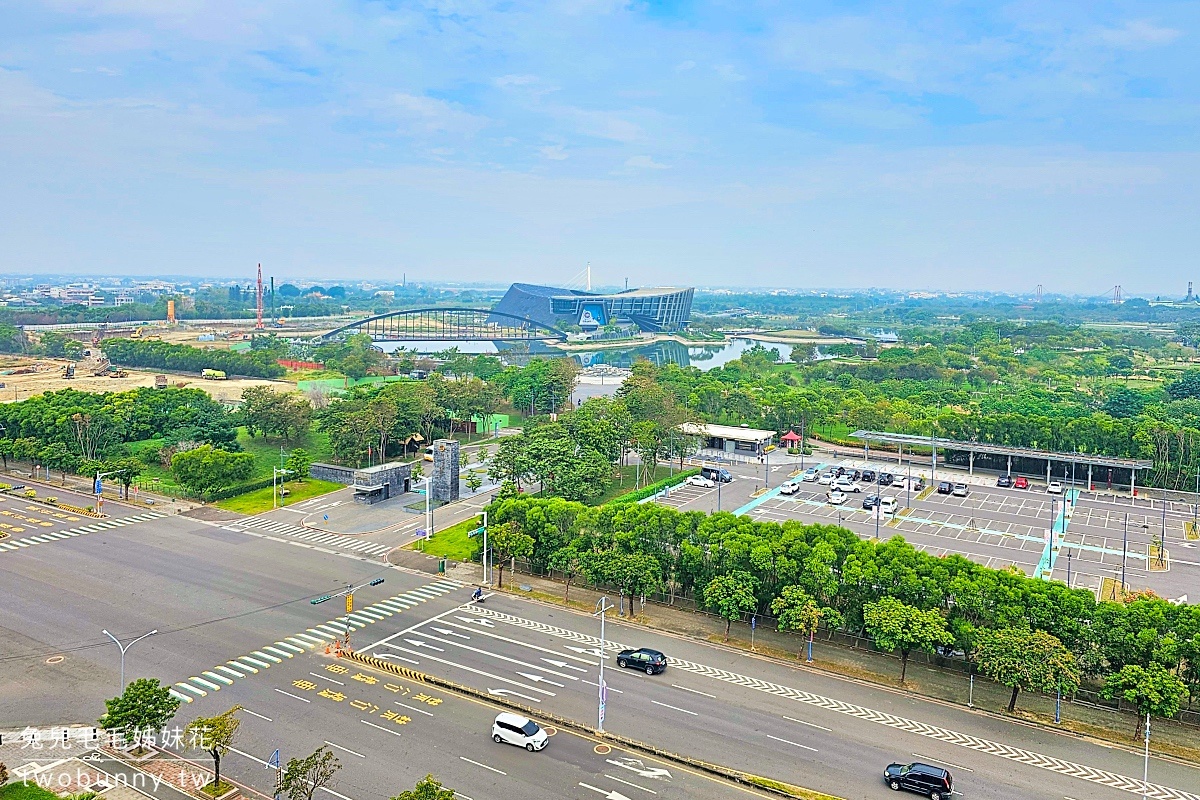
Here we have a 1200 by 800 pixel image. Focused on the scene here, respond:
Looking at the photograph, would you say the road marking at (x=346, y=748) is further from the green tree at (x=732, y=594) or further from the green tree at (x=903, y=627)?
the green tree at (x=903, y=627)

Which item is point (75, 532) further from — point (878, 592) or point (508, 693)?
point (878, 592)

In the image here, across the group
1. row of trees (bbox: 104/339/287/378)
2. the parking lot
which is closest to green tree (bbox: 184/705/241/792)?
the parking lot

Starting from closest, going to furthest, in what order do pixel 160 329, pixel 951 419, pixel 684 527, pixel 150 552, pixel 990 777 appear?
1. pixel 990 777
2. pixel 684 527
3. pixel 150 552
4. pixel 951 419
5. pixel 160 329

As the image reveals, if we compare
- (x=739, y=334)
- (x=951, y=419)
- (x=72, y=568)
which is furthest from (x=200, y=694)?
(x=739, y=334)

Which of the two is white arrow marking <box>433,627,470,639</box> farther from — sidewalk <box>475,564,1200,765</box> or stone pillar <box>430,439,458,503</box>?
stone pillar <box>430,439,458,503</box>

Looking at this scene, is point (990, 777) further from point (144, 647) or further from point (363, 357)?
point (363, 357)

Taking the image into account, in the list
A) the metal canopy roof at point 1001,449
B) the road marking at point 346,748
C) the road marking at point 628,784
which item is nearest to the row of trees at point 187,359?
the metal canopy roof at point 1001,449

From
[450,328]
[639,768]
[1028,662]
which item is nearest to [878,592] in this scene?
[1028,662]
